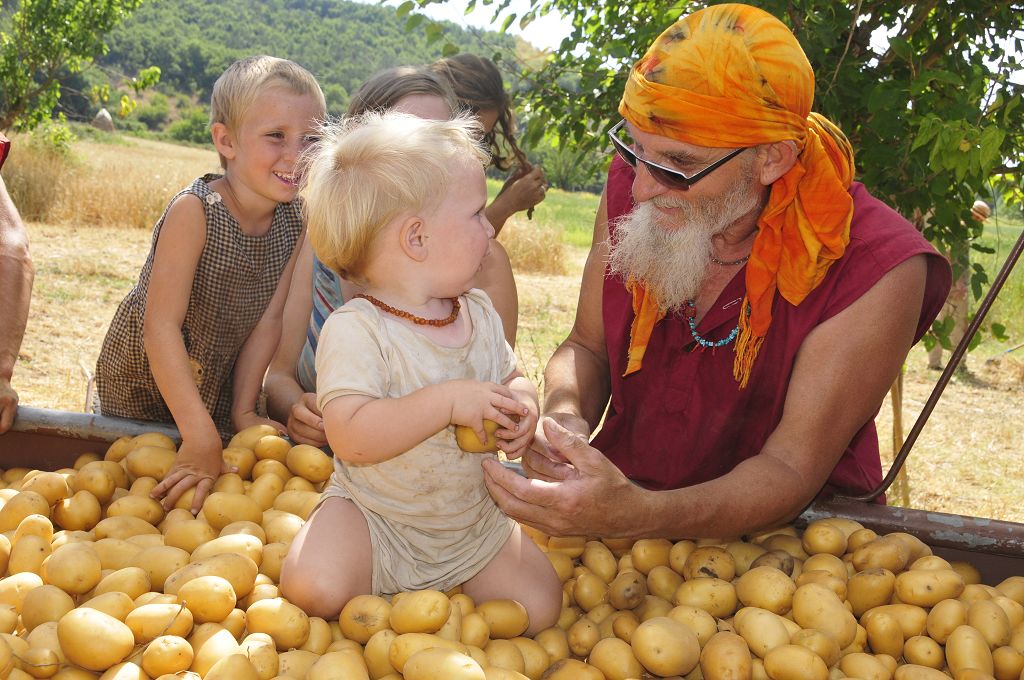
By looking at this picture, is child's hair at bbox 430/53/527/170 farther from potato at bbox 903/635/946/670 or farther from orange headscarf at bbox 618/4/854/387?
potato at bbox 903/635/946/670

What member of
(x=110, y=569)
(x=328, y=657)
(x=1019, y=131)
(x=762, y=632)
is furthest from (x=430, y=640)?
(x=1019, y=131)

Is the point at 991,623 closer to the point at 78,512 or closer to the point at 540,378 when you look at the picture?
the point at 78,512

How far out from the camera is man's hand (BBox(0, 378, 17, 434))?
2531 mm

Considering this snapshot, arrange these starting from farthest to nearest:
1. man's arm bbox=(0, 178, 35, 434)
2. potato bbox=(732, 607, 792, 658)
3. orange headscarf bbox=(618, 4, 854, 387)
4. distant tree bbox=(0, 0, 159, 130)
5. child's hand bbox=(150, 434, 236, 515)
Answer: distant tree bbox=(0, 0, 159, 130)
man's arm bbox=(0, 178, 35, 434)
child's hand bbox=(150, 434, 236, 515)
orange headscarf bbox=(618, 4, 854, 387)
potato bbox=(732, 607, 792, 658)

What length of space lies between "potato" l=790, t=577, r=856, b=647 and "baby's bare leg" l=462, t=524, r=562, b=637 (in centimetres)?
52

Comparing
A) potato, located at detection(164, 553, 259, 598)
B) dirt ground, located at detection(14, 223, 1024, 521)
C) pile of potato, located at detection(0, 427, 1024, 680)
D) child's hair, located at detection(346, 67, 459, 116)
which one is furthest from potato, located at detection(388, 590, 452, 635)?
dirt ground, located at detection(14, 223, 1024, 521)

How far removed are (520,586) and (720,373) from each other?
2.83ft

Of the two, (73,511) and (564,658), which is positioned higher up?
(564,658)

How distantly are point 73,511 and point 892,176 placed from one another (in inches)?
106

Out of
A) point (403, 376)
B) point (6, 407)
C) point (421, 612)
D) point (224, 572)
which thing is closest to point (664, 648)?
point (421, 612)

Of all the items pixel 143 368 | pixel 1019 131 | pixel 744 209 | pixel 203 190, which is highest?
pixel 1019 131

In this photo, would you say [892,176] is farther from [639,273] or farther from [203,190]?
[203,190]

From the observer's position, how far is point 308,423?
252 centimetres

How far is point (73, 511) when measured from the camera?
2.26 meters
